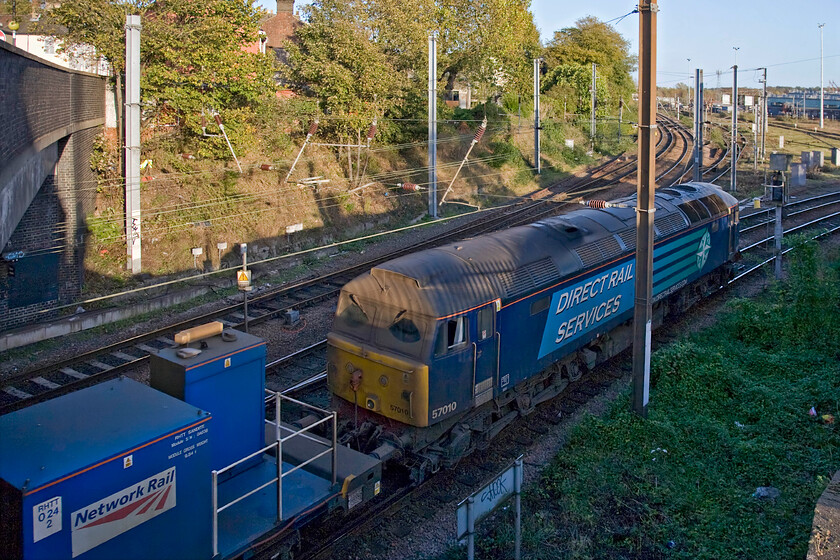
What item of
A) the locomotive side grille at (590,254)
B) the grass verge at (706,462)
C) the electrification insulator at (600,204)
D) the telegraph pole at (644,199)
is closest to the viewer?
the grass verge at (706,462)

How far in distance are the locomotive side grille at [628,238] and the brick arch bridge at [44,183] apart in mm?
12042

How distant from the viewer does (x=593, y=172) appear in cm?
4291

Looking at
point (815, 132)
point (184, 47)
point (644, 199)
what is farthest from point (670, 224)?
point (815, 132)

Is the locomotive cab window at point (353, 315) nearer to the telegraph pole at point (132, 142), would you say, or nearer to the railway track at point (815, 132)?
the telegraph pole at point (132, 142)

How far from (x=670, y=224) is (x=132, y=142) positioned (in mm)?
15787

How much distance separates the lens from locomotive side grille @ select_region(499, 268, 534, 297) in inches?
470

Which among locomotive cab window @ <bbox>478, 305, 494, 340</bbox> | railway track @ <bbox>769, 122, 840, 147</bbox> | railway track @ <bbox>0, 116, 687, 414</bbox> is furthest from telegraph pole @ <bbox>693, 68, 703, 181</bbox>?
railway track @ <bbox>769, 122, 840, 147</bbox>

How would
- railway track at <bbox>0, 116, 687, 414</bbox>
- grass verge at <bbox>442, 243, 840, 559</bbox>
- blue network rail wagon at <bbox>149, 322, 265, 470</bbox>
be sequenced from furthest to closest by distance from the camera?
railway track at <bbox>0, 116, 687, 414</bbox>
grass verge at <bbox>442, 243, 840, 559</bbox>
blue network rail wagon at <bbox>149, 322, 265, 470</bbox>

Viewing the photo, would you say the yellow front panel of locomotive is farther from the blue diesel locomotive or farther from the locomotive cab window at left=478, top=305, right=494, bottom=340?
the locomotive cab window at left=478, top=305, right=494, bottom=340

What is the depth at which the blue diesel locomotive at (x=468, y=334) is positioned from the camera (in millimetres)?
10570

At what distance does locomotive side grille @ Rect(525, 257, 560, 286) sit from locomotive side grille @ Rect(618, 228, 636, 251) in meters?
3.29

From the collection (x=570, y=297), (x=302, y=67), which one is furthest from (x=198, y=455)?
(x=302, y=67)

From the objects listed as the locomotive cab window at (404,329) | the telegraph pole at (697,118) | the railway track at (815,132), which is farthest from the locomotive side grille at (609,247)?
the railway track at (815,132)

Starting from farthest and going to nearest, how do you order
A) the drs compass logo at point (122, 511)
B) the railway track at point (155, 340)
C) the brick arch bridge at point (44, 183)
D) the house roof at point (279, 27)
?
the house roof at point (279, 27) → the railway track at point (155, 340) → the brick arch bridge at point (44, 183) → the drs compass logo at point (122, 511)
